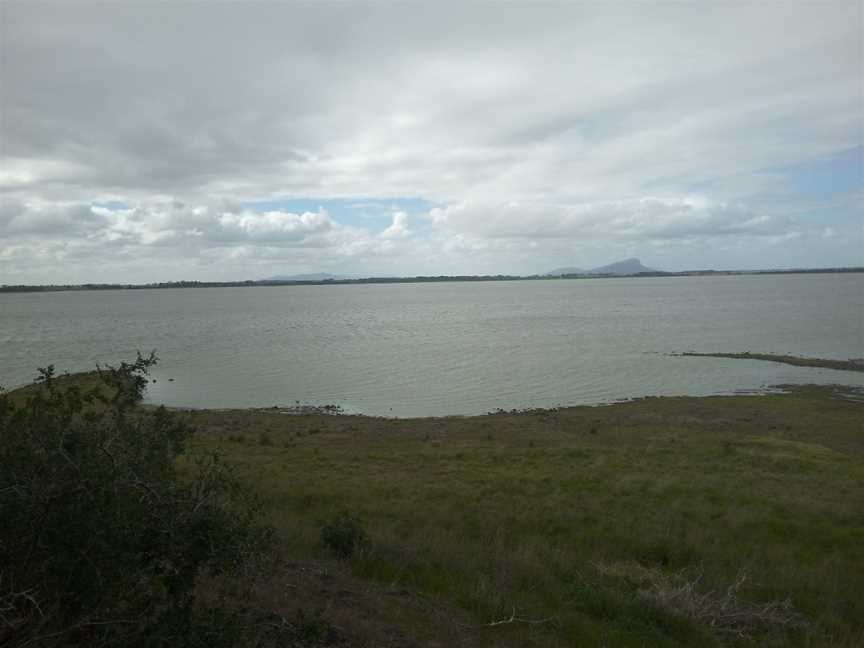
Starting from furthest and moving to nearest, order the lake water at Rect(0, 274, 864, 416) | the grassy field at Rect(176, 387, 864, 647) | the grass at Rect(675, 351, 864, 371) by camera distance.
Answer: the grass at Rect(675, 351, 864, 371) < the lake water at Rect(0, 274, 864, 416) < the grassy field at Rect(176, 387, 864, 647)

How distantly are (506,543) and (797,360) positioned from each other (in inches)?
2150

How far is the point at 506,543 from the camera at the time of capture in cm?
1166

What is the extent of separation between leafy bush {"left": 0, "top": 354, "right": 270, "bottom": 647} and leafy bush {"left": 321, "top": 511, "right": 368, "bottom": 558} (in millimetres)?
3599

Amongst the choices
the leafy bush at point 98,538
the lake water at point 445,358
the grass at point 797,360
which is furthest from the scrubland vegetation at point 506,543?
the grass at point 797,360

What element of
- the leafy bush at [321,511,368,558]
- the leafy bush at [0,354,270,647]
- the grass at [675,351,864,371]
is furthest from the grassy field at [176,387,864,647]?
the grass at [675,351,864,371]

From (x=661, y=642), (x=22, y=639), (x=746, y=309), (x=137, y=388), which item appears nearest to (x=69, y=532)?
(x=22, y=639)

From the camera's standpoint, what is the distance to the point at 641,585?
880 centimetres

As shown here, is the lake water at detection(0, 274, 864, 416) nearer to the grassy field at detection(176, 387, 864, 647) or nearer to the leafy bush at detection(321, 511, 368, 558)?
the grassy field at detection(176, 387, 864, 647)

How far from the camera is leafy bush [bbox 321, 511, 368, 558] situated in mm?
8805

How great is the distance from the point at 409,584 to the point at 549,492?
9.18 m

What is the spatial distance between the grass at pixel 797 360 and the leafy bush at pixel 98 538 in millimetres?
59029

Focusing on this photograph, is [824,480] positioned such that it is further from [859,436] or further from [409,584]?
[409,584]

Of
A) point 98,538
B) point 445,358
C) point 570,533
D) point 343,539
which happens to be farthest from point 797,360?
point 98,538

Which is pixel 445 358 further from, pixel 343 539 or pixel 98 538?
pixel 98 538
